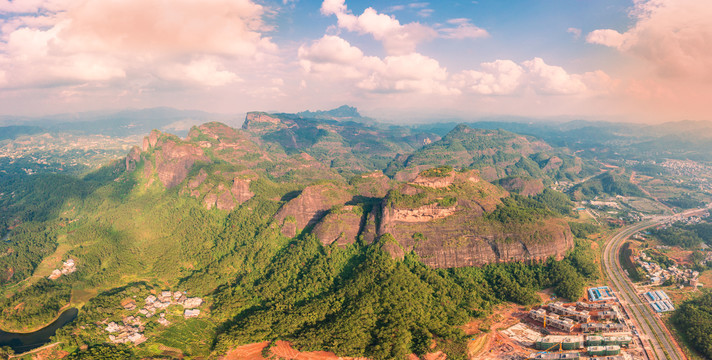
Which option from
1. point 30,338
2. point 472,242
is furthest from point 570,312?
point 30,338

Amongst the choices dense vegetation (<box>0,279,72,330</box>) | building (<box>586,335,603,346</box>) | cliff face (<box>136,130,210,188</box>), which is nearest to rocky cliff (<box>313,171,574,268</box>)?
building (<box>586,335,603,346</box>)

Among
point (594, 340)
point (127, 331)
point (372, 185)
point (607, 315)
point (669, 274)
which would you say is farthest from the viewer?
point (372, 185)

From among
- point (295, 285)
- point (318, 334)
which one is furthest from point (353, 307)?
point (295, 285)

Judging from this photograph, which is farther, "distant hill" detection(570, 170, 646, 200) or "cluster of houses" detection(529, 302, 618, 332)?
"distant hill" detection(570, 170, 646, 200)

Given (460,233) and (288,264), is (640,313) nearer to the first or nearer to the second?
(460,233)

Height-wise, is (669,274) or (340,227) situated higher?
(340,227)

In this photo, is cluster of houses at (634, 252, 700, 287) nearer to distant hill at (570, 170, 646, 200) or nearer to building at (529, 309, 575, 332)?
building at (529, 309, 575, 332)

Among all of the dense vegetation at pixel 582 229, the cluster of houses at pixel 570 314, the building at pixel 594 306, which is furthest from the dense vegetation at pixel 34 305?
the dense vegetation at pixel 582 229
